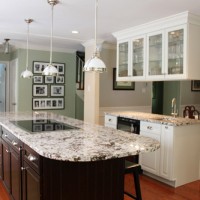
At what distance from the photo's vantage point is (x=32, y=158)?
6.20ft

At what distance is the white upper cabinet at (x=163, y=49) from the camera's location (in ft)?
10.7

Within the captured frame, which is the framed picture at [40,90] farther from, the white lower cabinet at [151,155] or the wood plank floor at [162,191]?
the white lower cabinet at [151,155]

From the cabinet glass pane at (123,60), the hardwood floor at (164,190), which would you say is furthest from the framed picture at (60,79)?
the hardwood floor at (164,190)

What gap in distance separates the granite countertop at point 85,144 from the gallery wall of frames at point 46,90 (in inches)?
137

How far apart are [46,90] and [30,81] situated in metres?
0.44

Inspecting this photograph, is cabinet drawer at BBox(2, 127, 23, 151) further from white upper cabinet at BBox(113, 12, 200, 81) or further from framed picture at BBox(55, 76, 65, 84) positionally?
framed picture at BBox(55, 76, 65, 84)

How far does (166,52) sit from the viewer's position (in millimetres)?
3516

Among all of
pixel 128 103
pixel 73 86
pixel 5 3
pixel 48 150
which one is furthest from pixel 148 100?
pixel 48 150

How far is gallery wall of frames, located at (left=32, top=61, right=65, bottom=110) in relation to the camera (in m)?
5.84

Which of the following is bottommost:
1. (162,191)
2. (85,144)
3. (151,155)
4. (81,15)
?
(162,191)

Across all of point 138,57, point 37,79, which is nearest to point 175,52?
point 138,57

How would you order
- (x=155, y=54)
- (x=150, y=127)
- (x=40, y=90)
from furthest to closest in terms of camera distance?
(x=40, y=90), (x=155, y=54), (x=150, y=127)

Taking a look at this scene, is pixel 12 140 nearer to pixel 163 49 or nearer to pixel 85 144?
pixel 85 144

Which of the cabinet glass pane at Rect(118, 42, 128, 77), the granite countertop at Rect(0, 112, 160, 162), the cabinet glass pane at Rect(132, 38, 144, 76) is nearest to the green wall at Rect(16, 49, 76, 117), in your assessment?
the cabinet glass pane at Rect(118, 42, 128, 77)
